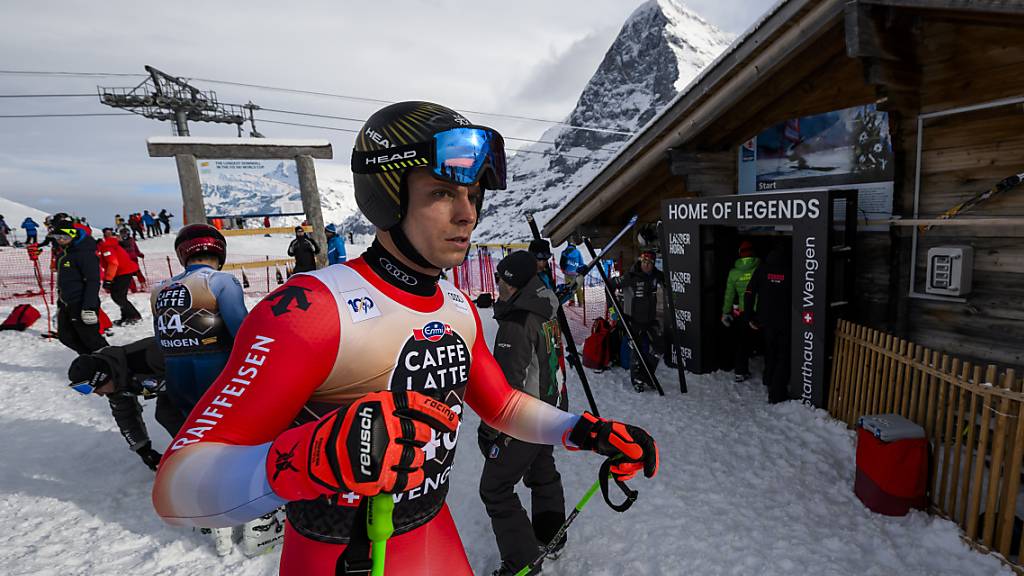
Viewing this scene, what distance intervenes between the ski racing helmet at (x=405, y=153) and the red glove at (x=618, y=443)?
109 centimetres

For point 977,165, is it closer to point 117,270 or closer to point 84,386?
point 84,386

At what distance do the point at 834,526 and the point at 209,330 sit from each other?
198 inches

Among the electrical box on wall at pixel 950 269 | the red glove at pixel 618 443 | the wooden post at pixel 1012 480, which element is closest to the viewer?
the red glove at pixel 618 443

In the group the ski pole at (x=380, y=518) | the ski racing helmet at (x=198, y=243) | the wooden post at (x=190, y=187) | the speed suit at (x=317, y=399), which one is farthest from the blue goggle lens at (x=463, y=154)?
the wooden post at (x=190, y=187)

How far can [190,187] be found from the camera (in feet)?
29.3

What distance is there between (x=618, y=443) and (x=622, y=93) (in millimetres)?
161243

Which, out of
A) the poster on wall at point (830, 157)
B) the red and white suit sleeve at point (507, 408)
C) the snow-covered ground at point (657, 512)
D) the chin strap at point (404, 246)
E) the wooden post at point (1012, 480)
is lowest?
the snow-covered ground at point (657, 512)

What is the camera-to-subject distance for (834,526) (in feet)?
12.2

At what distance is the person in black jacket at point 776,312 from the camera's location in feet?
18.8

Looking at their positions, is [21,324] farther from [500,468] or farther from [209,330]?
[500,468]

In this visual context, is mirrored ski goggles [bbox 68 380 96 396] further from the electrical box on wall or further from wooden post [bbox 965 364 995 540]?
the electrical box on wall

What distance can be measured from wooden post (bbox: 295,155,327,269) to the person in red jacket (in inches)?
139

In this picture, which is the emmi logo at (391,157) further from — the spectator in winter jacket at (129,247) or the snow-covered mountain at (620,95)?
the snow-covered mountain at (620,95)

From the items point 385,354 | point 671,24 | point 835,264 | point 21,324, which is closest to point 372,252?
point 385,354
